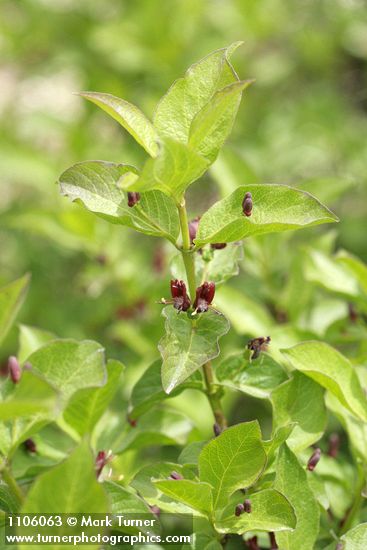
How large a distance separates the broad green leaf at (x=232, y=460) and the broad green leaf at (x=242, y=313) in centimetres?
52

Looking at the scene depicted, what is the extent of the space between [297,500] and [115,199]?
1.63 ft

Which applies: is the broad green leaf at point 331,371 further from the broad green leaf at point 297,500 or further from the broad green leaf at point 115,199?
the broad green leaf at point 115,199

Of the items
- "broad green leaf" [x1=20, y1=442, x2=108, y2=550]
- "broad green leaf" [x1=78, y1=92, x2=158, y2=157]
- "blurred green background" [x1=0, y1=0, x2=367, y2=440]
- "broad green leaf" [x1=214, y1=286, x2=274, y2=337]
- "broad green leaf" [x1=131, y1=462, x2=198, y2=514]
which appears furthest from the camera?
"blurred green background" [x1=0, y1=0, x2=367, y2=440]

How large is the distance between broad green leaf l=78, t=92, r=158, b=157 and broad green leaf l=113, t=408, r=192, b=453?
Result: 1.65ft

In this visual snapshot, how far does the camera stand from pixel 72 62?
2.89 m

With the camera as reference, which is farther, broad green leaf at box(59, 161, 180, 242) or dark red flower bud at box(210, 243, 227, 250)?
dark red flower bud at box(210, 243, 227, 250)

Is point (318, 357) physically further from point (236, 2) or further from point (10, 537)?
point (236, 2)

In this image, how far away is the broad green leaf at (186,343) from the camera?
914mm

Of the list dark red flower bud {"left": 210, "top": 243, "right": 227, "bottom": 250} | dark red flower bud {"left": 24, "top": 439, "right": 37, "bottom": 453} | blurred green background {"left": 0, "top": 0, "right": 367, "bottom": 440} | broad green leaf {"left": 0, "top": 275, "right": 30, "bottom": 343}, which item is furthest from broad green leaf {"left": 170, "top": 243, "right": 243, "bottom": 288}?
blurred green background {"left": 0, "top": 0, "right": 367, "bottom": 440}

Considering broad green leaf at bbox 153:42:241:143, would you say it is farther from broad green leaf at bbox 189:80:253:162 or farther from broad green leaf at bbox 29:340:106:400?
broad green leaf at bbox 29:340:106:400

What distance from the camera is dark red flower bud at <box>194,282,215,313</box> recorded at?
0.97 meters

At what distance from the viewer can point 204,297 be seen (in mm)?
976

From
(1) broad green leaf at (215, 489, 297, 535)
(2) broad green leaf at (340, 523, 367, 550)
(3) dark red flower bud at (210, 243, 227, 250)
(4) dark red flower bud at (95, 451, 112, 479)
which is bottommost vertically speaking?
(2) broad green leaf at (340, 523, 367, 550)

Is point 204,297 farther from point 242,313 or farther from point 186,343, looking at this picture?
point 242,313
